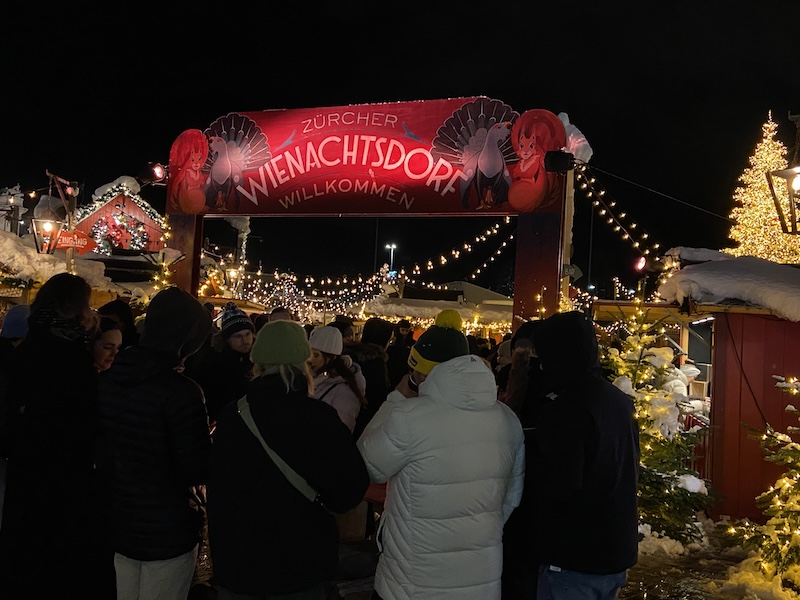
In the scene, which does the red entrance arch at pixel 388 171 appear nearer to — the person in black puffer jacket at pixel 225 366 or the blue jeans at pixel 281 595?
the person in black puffer jacket at pixel 225 366

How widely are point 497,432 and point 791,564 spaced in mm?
4004

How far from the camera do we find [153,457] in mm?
2797

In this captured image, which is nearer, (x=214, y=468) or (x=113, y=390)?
(x=214, y=468)

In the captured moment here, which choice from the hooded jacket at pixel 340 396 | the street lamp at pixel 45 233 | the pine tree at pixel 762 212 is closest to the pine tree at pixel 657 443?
the hooded jacket at pixel 340 396

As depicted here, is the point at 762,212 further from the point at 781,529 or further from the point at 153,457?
the point at 153,457

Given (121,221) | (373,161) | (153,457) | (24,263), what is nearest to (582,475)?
(153,457)

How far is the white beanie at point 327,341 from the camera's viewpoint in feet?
16.0

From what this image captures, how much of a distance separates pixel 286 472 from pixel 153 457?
2.26 feet

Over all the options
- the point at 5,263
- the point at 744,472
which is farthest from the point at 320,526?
the point at 5,263

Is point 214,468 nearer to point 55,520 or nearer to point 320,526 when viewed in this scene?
point 320,526

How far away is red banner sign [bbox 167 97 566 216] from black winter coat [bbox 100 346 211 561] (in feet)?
34.2

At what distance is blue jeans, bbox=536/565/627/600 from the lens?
9.77 feet

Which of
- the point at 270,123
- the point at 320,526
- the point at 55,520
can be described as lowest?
the point at 55,520

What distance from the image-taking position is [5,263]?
12391 mm
